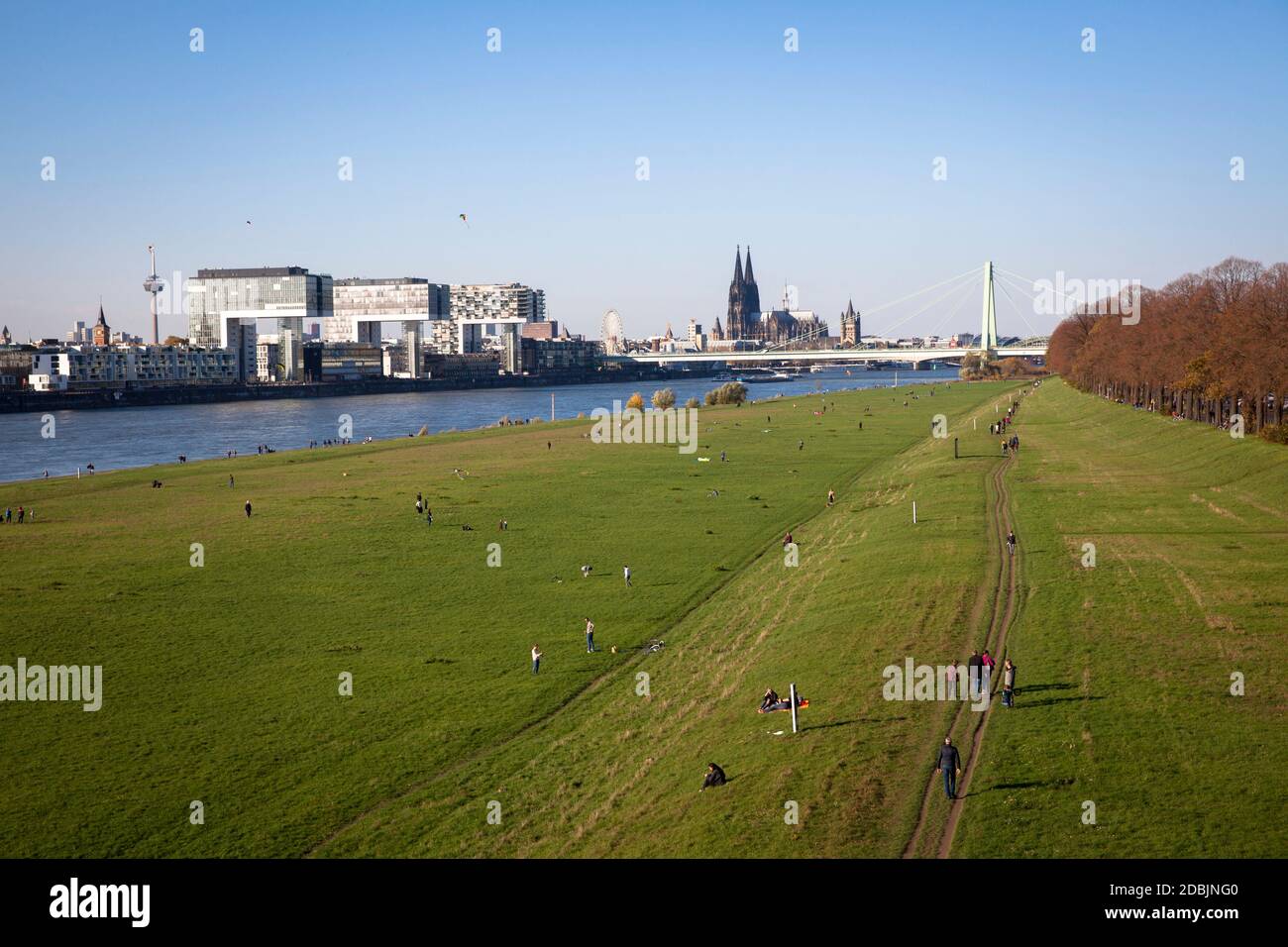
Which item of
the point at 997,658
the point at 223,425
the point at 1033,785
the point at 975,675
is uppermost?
the point at 223,425

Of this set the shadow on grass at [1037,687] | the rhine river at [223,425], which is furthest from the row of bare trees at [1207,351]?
the rhine river at [223,425]

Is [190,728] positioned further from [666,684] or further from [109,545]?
[109,545]

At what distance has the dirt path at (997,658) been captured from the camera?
1371cm

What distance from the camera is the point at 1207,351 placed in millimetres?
52625

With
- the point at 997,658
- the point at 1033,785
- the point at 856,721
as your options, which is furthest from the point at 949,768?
the point at 997,658

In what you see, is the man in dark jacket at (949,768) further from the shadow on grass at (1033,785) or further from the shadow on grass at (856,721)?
the shadow on grass at (856,721)

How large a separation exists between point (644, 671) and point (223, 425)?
92387 mm

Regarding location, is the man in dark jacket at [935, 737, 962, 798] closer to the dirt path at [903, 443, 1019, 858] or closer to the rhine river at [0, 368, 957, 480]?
the dirt path at [903, 443, 1019, 858]

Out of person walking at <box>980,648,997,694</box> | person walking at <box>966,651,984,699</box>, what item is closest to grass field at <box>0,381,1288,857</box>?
person walking at <box>980,648,997,694</box>

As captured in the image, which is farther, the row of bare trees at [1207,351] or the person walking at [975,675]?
the row of bare trees at [1207,351]

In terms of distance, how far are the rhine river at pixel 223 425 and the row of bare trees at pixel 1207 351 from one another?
53437mm

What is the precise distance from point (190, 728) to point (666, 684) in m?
8.33

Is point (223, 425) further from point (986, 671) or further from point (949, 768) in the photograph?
point (949, 768)
